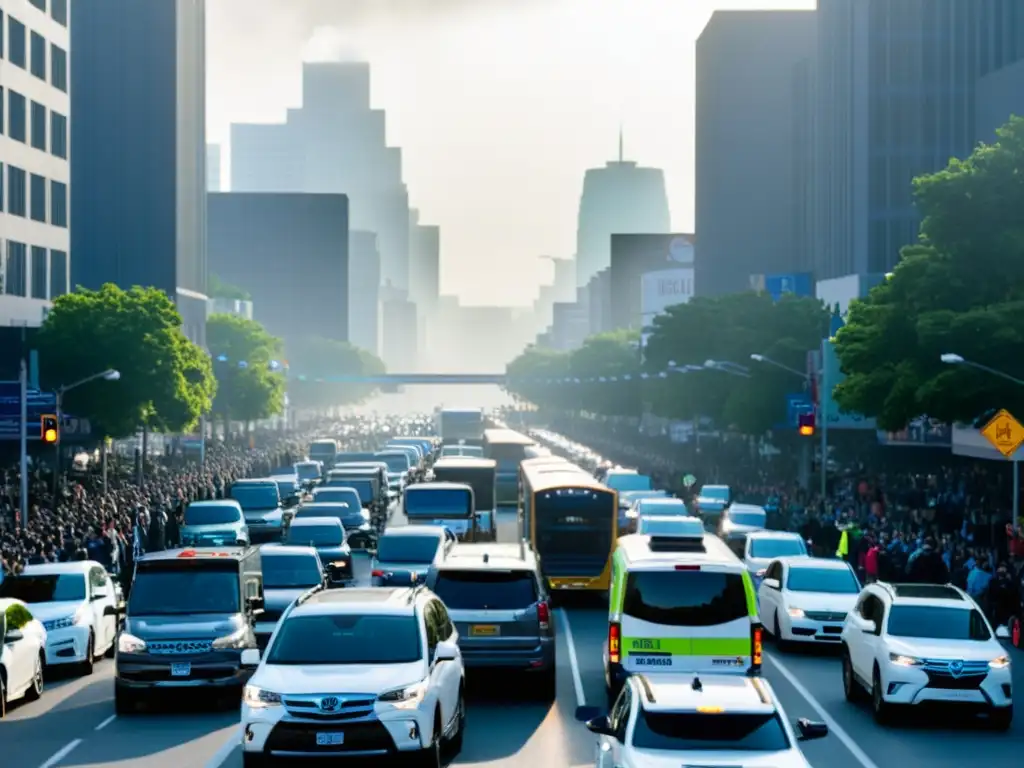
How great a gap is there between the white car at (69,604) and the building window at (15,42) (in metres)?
62.5

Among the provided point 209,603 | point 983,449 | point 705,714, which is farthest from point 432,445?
point 705,714

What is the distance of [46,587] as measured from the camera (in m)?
28.3

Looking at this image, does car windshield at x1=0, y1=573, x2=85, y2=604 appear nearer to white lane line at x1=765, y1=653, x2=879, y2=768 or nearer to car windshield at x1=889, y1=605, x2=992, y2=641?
white lane line at x1=765, y1=653, x2=879, y2=768

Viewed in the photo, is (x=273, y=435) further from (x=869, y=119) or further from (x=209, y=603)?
(x=209, y=603)

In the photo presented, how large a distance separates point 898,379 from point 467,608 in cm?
2951

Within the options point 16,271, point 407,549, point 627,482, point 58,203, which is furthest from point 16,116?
point 407,549

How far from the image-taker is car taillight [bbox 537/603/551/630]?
23.6 m

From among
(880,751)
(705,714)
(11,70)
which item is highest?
(11,70)

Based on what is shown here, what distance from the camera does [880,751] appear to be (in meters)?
20.8

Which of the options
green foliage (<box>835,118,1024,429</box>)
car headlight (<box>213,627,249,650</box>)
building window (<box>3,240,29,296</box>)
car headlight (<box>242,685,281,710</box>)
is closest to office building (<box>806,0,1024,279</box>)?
building window (<box>3,240,29,296</box>)

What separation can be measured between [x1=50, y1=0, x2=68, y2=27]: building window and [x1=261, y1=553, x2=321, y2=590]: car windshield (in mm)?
67987

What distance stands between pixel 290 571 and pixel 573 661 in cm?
498

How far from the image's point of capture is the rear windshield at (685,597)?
71.0 feet

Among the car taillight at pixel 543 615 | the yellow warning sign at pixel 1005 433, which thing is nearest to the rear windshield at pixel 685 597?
the car taillight at pixel 543 615
